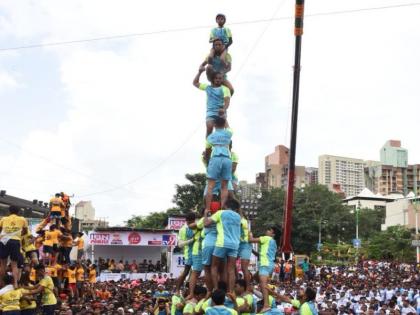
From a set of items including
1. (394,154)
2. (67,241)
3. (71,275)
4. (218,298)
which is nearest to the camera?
(218,298)

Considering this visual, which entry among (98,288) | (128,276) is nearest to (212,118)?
(98,288)

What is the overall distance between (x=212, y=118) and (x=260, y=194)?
51457 mm

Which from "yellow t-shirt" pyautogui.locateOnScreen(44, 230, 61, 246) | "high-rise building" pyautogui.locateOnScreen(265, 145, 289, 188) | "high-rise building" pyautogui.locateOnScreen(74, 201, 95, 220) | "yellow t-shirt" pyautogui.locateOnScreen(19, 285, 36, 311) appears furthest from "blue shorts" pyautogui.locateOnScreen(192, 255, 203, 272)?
"high-rise building" pyautogui.locateOnScreen(74, 201, 95, 220)

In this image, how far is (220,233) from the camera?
8258mm

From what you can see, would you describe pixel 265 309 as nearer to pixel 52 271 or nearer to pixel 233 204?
pixel 233 204

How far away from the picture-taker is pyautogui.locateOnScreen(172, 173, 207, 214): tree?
55750 mm

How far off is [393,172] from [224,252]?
145 m

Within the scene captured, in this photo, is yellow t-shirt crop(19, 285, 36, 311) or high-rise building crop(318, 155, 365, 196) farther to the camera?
high-rise building crop(318, 155, 365, 196)

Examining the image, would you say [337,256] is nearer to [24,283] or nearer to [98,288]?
[98,288]

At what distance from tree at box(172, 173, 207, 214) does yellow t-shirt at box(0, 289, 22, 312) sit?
45.7 m

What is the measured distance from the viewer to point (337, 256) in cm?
5472

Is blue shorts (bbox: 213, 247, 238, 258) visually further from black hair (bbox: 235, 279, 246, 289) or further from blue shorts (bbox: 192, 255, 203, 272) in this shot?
blue shorts (bbox: 192, 255, 203, 272)

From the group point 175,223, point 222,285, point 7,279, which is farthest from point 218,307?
point 175,223

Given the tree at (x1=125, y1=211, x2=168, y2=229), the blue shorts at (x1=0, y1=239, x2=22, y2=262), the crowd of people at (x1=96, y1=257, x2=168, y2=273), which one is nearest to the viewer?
the blue shorts at (x1=0, y1=239, x2=22, y2=262)
